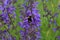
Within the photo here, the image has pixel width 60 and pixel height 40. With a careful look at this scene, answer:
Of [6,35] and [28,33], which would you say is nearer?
[28,33]

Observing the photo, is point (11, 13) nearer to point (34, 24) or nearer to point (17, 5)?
point (34, 24)

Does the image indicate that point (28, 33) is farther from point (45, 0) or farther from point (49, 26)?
point (45, 0)

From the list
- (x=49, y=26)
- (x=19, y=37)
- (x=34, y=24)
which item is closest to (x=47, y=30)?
(x=49, y=26)

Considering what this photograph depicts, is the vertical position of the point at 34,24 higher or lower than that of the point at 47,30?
higher

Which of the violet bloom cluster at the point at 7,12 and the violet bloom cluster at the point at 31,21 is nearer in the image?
the violet bloom cluster at the point at 31,21

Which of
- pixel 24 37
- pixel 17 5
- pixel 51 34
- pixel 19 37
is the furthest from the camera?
pixel 17 5

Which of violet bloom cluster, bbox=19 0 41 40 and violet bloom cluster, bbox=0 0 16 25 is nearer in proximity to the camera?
violet bloom cluster, bbox=19 0 41 40

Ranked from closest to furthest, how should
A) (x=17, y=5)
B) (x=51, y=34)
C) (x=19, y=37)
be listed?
(x=19, y=37)
(x=51, y=34)
(x=17, y=5)

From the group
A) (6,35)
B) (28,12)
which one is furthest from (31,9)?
(6,35)

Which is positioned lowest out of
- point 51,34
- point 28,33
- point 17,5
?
point 51,34

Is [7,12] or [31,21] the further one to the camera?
[7,12]
